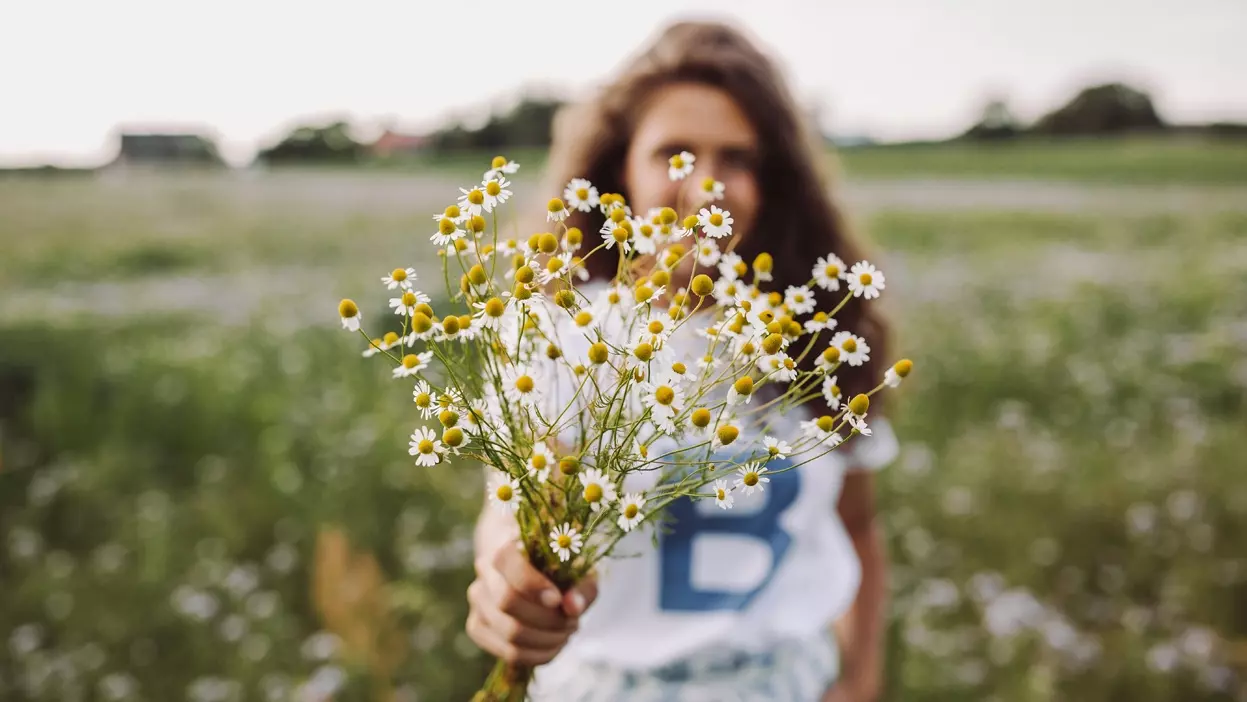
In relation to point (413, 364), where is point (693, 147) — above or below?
above

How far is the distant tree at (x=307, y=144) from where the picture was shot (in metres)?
6.87

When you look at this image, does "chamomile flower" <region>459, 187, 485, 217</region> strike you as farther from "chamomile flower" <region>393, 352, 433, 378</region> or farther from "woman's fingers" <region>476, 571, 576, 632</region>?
"woman's fingers" <region>476, 571, 576, 632</region>

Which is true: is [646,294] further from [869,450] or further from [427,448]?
[869,450]

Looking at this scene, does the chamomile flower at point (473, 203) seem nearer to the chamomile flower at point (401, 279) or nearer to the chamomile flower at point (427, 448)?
the chamomile flower at point (401, 279)

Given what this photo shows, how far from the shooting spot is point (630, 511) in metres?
0.58

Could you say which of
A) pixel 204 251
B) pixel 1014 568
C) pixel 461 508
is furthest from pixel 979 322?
pixel 204 251

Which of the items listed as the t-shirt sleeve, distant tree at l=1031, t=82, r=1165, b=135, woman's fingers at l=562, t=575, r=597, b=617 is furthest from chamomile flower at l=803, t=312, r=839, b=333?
distant tree at l=1031, t=82, r=1165, b=135

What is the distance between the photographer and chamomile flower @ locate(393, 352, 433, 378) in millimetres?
560

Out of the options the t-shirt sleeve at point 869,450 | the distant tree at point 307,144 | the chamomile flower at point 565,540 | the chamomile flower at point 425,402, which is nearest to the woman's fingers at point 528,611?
the chamomile flower at point 565,540

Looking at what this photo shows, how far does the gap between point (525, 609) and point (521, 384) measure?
0.25 meters

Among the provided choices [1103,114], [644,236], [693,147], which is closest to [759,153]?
[693,147]

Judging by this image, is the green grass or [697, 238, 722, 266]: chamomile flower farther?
the green grass

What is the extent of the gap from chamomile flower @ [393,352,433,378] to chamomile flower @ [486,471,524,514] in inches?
4.2

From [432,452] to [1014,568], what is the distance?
2.50 meters
